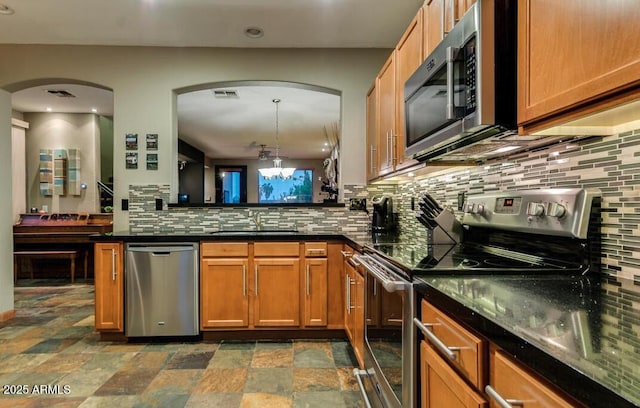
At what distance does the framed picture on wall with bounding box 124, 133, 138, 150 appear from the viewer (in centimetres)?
347

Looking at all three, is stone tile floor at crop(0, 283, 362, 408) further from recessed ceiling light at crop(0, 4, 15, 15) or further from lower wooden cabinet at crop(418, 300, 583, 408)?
recessed ceiling light at crop(0, 4, 15, 15)

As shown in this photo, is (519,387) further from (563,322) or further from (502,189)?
(502,189)

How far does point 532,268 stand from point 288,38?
2838mm

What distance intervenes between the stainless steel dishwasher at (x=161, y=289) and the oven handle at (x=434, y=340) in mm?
2154

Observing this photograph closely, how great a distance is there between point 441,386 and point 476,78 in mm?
1022

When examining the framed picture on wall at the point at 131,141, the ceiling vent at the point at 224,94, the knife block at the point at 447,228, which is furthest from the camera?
the ceiling vent at the point at 224,94

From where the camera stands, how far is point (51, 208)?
21.0 ft

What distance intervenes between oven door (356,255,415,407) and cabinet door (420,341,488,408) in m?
0.09

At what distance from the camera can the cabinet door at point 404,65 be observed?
6.98 feet

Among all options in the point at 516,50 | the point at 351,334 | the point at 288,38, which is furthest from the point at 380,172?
the point at 516,50

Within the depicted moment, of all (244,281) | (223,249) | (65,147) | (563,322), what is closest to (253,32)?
(223,249)

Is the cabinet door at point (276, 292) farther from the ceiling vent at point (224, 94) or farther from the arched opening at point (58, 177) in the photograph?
the arched opening at point (58, 177)

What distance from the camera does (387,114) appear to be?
276 centimetres

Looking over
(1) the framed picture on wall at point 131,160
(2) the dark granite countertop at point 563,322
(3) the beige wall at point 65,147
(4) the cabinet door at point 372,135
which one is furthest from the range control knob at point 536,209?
(3) the beige wall at point 65,147
